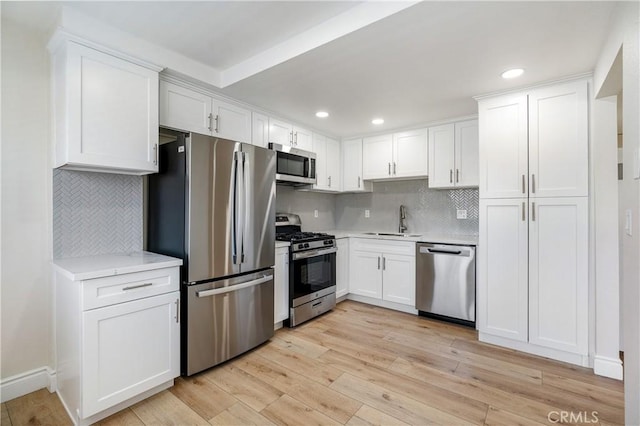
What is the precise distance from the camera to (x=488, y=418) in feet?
5.78

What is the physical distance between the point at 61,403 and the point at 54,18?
8.08ft

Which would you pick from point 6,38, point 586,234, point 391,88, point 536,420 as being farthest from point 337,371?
point 6,38

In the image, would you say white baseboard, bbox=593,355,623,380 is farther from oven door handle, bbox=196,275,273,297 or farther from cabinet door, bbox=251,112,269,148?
cabinet door, bbox=251,112,269,148

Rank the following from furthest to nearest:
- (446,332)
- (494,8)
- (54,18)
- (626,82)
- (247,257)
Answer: (446,332) < (247,257) < (54,18) < (494,8) < (626,82)

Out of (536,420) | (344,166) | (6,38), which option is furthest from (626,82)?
(6,38)

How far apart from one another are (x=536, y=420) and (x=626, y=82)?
1857mm

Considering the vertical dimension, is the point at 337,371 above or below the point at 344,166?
below

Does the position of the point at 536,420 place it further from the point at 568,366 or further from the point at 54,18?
the point at 54,18

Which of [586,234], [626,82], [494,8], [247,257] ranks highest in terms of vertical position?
[494,8]

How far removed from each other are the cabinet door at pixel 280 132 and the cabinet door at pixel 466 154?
76.2 inches

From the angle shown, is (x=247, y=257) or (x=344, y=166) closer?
(x=247, y=257)

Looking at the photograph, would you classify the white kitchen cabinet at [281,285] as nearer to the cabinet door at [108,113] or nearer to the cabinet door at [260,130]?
the cabinet door at [260,130]

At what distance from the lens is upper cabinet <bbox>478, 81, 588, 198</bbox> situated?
2359 millimetres

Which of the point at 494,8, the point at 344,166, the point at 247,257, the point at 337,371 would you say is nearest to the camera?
the point at 494,8
